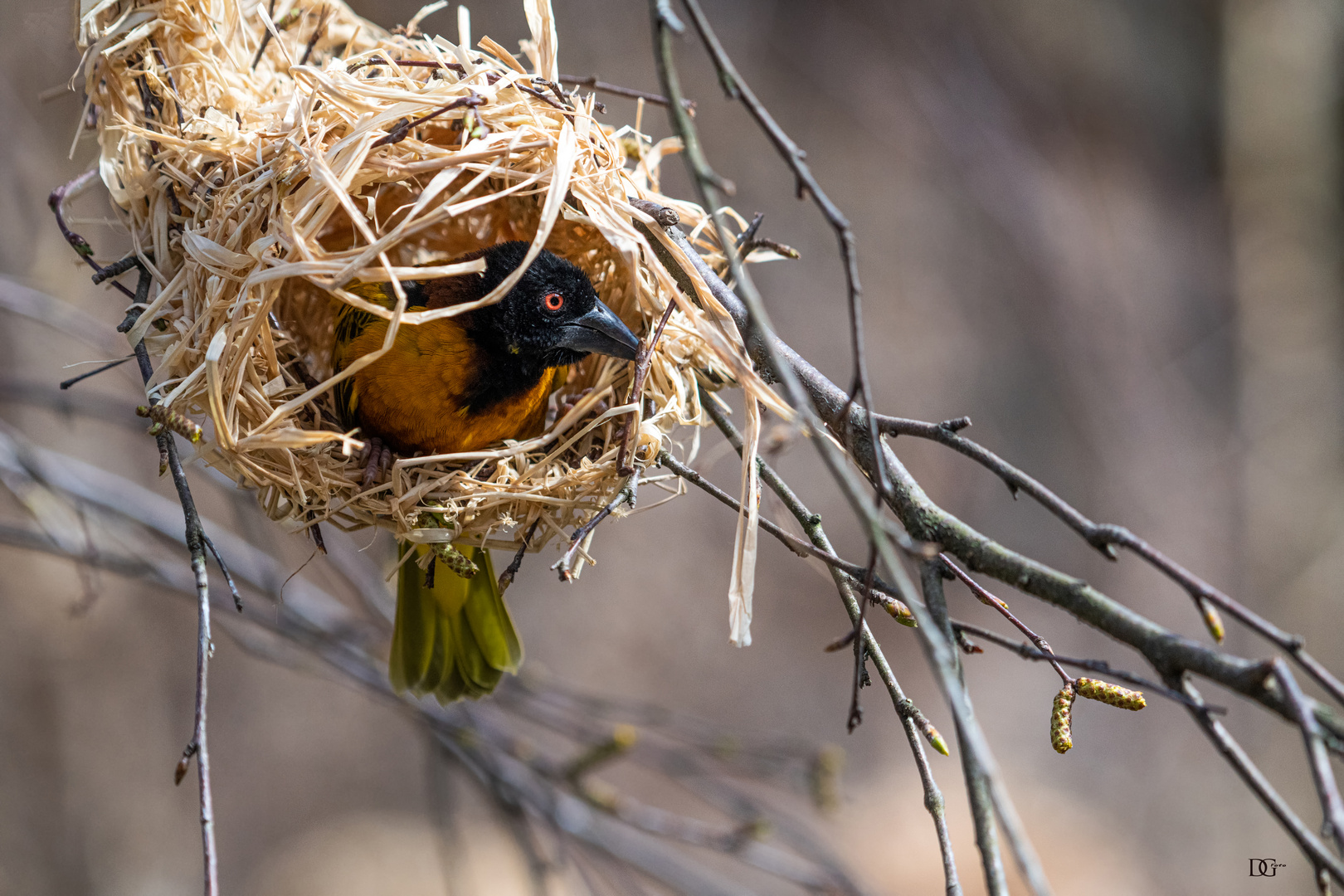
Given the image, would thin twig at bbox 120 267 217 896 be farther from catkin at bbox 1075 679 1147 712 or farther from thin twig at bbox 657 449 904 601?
catkin at bbox 1075 679 1147 712

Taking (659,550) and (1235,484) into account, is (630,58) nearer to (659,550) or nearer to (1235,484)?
(659,550)

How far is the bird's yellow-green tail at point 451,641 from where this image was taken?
193 centimetres

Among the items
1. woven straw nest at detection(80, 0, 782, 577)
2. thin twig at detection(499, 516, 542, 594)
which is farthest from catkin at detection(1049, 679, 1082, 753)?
thin twig at detection(499, 516, 542, 594)

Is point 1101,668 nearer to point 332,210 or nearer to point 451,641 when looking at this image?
point 332,210

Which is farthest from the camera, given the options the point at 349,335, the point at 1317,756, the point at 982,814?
the point at 349,335

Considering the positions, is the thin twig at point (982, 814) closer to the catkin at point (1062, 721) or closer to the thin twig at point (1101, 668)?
the thin twig at point (1101, 668)

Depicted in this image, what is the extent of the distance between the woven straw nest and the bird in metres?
0.13

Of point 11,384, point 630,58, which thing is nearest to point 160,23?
point 11,384

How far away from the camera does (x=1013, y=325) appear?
589cm

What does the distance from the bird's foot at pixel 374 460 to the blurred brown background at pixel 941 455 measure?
249 cm

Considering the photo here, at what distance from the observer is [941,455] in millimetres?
5559

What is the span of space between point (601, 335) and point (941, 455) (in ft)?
14.0

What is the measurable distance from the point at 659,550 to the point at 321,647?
9.48 feet

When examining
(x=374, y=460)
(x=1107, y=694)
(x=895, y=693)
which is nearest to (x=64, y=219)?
(x=374, y=460)
